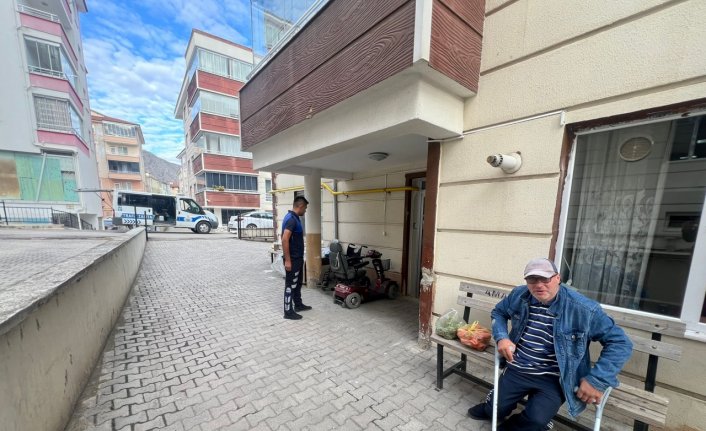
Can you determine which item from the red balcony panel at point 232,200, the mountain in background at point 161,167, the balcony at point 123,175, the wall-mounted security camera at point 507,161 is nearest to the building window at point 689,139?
the wall-mounted security camera at point 507,161

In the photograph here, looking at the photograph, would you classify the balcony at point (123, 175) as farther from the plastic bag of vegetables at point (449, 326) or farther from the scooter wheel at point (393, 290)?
the plastic bag of vegetables at point (449, 326)

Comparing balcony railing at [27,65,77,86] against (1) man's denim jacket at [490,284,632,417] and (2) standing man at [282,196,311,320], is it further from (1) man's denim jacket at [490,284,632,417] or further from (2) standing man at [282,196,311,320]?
(1) man's denim jacket at [490,284,632,417]

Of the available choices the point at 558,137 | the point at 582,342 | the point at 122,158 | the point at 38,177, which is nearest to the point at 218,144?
the point at 38,177

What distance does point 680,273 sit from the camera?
6.08ft

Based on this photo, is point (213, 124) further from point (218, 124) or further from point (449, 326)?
point (449, 326)

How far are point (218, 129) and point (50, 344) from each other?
25136mm

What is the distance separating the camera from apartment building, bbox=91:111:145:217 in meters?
36.5

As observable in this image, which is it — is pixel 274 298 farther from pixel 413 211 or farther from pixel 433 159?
pixel 433 159

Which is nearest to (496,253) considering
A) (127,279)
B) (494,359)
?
(494,359)

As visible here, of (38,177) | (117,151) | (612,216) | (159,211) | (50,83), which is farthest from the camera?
(117,151)

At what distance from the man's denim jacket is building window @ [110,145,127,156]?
170 ft

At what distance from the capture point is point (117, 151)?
123ft

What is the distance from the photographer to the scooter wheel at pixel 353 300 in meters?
4.43

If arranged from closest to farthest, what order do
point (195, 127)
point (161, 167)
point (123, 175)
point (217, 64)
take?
1. point (217, 64)
2. point (195, 127)
3. point (123, 175)
4. point (161, 167)
